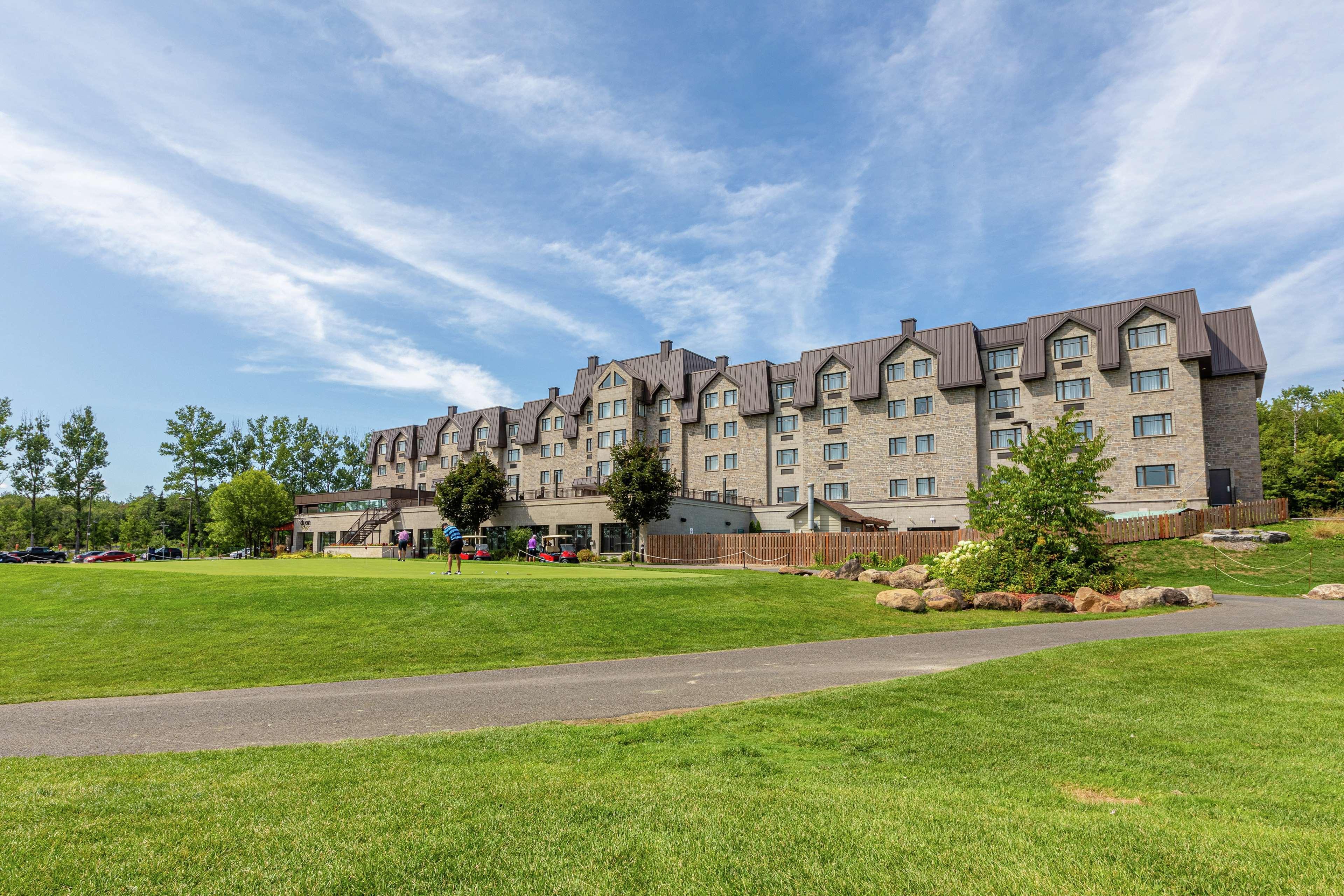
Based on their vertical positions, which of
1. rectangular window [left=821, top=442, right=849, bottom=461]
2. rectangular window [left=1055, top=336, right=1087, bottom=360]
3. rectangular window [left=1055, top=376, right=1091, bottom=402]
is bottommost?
rectangular window [left=821, top=442, right=849, bottom=461]

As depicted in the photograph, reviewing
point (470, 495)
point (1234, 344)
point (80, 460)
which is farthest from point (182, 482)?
point (1234, 344)

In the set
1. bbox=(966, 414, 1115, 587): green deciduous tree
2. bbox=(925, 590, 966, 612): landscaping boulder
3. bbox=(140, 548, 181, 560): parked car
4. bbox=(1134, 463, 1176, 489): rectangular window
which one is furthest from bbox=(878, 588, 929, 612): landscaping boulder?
bbox=(140, 548, 181, 560): parked car

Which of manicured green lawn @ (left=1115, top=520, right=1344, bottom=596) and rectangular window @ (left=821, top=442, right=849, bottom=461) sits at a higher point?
rectangular window @ (left=821, top=442, right=849, bottom=461)

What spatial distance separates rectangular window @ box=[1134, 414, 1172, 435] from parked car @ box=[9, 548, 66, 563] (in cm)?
8022

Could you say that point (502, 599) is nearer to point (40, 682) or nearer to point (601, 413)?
point (40, 682)

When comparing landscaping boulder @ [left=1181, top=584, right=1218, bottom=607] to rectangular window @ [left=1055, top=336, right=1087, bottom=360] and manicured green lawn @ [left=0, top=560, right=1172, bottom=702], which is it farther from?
rectangular window @ [left=1055, top=336, right=1087, bottom=360]

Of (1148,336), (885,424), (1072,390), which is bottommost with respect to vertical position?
(885,424)

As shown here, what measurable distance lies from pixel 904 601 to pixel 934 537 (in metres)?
15.6

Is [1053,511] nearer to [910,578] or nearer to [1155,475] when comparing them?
[910,578]

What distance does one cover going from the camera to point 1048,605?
2148 centimetres

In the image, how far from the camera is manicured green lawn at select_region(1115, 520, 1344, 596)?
26891 millimetres

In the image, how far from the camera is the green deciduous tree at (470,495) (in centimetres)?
5378

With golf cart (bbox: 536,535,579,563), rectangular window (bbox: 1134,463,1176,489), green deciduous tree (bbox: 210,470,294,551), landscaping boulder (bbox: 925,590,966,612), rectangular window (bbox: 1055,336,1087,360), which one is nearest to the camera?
landscaping boulder (bbox: 925,590,966,612)

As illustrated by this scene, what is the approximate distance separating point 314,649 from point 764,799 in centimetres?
→ 1243
